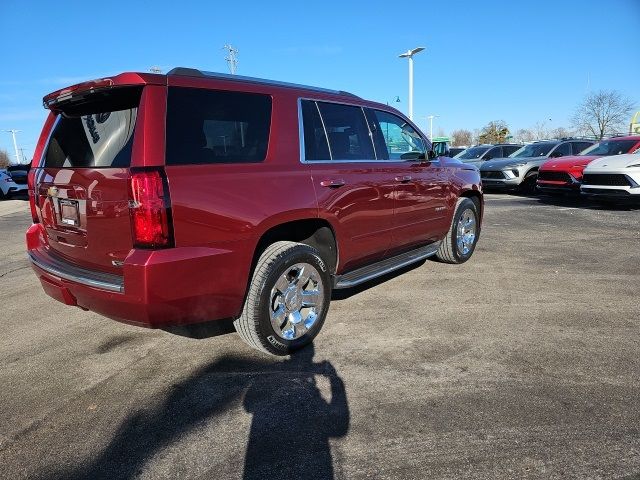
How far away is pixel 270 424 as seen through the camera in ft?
8.56

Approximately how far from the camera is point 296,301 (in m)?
3.52

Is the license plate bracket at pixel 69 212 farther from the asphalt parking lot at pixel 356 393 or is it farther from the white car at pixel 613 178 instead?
the white car at pixel 613 178

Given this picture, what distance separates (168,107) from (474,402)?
99.4 inches

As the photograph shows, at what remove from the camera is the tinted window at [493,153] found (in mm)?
18239

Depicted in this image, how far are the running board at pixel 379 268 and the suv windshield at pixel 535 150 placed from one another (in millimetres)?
12235

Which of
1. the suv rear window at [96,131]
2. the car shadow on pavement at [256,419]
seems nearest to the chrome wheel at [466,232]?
the car shadow on pavement at [256,419]

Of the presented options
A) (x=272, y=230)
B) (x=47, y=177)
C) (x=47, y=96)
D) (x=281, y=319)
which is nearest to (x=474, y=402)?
(x=281, y=319)

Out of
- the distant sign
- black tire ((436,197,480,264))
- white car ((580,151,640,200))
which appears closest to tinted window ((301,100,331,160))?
black tire ((436,197,480,264))

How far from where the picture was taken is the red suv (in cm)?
274

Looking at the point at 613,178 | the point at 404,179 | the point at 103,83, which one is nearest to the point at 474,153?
the point at 613,178

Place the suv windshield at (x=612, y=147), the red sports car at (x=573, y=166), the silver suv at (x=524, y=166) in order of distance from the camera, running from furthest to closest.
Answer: the silver suv at (x=524, y=166)
the red sports car at (x=573, y=166)
the suv windshield at (x=612, y=147)

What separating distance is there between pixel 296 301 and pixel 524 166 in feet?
43.5

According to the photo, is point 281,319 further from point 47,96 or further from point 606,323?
point 606,323

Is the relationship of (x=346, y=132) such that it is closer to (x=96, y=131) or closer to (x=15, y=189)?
(x=96, y=131)
